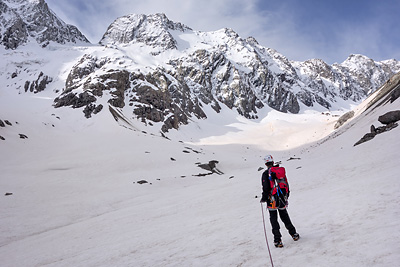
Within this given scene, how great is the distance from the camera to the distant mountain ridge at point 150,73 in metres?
76.5

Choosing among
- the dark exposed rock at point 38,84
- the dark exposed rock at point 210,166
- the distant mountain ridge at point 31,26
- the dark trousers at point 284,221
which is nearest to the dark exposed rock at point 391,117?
the dark trousers at point 284,221

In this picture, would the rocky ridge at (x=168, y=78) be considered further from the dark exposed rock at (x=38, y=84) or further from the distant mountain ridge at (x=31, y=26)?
the distant mountain ridge at (x=31, y=26)

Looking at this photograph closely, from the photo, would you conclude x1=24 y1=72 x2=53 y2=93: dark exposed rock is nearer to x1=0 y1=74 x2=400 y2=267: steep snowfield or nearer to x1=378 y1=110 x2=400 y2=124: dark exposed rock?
x1=0 y1=74 x2=400 y2=267: steep snowfield

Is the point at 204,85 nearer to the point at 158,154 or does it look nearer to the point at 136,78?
the point at 136,78

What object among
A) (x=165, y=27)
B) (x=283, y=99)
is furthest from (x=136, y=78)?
(x=283, y=99)

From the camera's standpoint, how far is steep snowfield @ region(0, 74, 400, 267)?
5.83m

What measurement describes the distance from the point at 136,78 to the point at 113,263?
8597cm

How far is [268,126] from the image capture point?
340 ft

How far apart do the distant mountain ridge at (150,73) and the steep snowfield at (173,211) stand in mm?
32149

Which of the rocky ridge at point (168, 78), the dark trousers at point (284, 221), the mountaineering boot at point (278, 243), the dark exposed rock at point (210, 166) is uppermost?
the rocky ridge at point (168, 78)

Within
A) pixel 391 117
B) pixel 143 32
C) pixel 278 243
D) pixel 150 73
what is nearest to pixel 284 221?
pixel 278 243

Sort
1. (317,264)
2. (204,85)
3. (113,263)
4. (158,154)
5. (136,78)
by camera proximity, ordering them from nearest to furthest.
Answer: (317,264)
(113,263)
(158,154)
(136,78)
(204,85)

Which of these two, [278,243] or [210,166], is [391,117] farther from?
[210,166]

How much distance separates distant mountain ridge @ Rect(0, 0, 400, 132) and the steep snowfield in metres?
32.1
